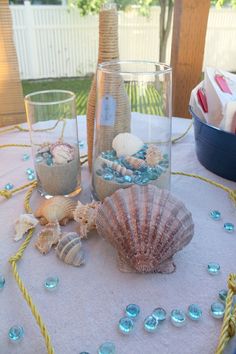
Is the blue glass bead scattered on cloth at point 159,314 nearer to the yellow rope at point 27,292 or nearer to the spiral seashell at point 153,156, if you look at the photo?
the yellow rope at point 27,292

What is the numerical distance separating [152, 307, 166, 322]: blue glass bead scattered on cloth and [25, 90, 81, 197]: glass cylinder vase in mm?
234

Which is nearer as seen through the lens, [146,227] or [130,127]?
[146,227]

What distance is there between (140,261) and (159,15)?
3196 millimetres

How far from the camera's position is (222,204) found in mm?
489

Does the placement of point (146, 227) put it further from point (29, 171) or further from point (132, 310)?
point (29, 171)

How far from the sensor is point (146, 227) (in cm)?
34

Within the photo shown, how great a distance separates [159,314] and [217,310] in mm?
52

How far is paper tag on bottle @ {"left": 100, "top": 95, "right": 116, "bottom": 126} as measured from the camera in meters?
0.45

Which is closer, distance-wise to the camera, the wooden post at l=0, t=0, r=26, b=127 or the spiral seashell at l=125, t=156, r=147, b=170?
the spiral seashell at l=125, t=156, r=147, b=170

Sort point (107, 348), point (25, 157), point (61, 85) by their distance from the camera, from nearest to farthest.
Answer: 1. point (107, 348)
2. point (25, 157)
3. point (61, 85)

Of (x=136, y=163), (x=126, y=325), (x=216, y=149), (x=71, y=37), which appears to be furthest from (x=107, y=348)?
(x=71, y=37)

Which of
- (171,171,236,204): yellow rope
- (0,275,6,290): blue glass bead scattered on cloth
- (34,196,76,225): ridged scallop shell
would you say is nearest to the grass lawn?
(171,171,236,204): yellow rope

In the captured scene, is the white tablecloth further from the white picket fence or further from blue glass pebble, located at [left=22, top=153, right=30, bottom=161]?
the white picket fence

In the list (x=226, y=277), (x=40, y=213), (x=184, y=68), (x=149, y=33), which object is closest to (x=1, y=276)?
(x=40, y=213)
